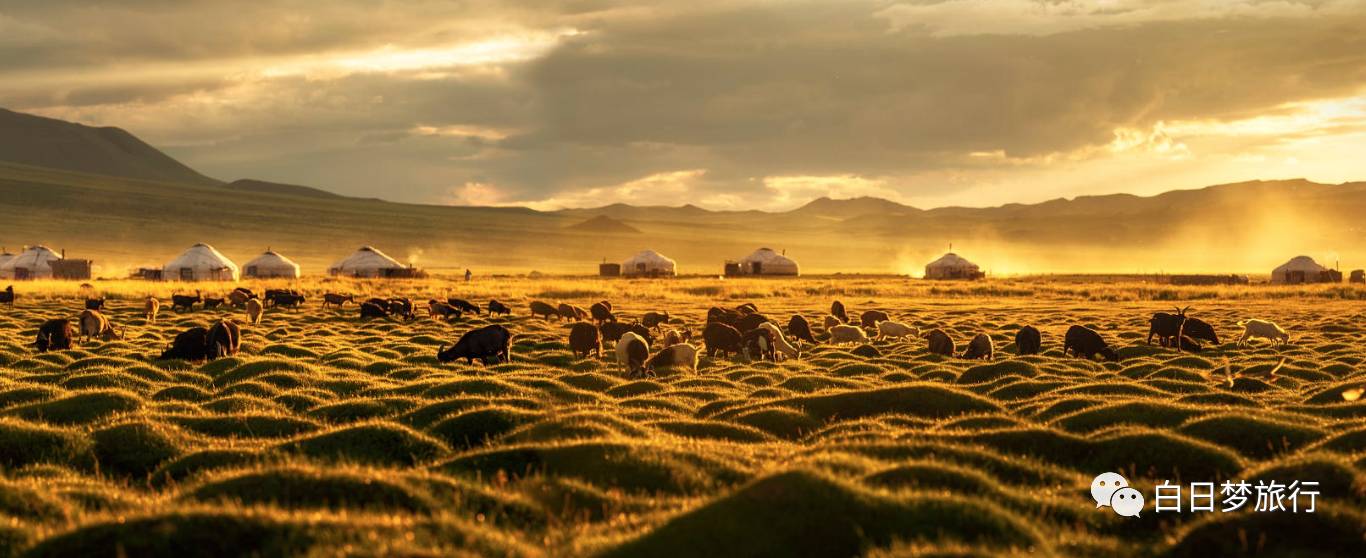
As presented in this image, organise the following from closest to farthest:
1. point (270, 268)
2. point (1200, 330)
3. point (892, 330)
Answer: point (1200, 330) < point (892, 330) < point (270, 268)

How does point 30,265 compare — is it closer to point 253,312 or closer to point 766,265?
point 253,312

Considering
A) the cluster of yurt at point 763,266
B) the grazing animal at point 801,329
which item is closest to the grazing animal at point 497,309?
the grazing animal at point 801,329

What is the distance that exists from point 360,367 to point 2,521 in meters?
17.3

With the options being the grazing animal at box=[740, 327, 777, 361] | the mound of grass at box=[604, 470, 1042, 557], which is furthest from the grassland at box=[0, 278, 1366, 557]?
the grazing animal at box=[740, 327, 777, 361]

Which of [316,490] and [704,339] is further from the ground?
[704,339]

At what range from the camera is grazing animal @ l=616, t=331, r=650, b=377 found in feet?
80.7

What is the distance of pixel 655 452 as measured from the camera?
12.8 metres

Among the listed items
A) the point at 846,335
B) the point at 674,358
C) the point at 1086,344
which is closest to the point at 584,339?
the point at 674,358

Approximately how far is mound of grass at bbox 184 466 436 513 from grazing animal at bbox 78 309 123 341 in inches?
1033

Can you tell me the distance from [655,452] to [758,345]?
642 inches

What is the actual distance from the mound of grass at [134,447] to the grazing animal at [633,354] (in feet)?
35.8

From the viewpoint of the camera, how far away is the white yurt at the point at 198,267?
108188 millimetres

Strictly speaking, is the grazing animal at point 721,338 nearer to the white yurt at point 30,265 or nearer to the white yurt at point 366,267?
the white yurt at point 366,267

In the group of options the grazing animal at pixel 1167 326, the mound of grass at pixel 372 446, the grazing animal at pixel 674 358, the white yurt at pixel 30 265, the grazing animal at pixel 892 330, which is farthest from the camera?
the white yurt at pixel 30 265
